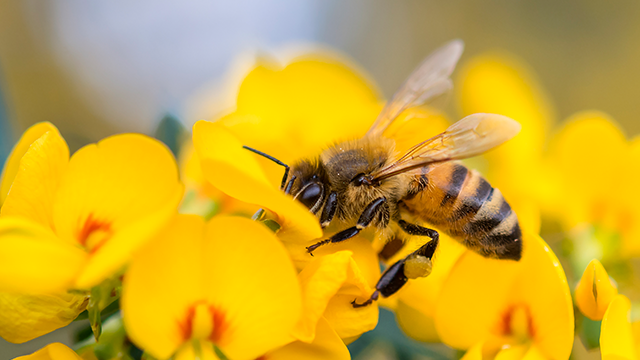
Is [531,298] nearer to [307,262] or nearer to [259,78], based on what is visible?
[307,262]

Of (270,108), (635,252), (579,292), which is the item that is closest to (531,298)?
(579,292)

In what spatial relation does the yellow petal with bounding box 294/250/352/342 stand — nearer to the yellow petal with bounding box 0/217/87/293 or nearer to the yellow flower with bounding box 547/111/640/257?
the yellow petal with bounding box 0/217/87/293

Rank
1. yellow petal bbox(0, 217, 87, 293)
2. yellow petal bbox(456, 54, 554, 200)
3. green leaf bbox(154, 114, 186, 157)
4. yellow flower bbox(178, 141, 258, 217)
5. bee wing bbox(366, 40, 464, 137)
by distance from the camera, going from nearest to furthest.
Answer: yellow petal bbox(0, 217, 87, 293) → yellow flower bbox(178, 141, 258, 217) → green leaf bbox(154, 114, 186, 157) → bee wing bbox(366, 40, 464, 137) → yellow petal bbox(456, 54, 554, 200)

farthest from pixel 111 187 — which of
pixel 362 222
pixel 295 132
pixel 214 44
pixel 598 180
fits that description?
pixel 214 44

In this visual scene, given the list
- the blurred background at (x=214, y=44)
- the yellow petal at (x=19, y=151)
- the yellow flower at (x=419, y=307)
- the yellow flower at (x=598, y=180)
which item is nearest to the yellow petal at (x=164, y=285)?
the yellow petal at (x=19, y=151)

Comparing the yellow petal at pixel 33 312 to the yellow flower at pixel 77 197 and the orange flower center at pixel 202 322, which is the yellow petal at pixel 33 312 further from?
the orange flower center at pixel 202 322

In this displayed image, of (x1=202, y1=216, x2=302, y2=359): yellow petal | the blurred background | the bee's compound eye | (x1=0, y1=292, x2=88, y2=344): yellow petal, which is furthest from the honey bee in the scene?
the blurred background
